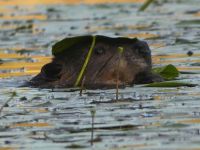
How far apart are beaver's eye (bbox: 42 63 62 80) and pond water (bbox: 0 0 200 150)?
12.9 inches

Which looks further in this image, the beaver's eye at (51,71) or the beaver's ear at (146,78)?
the beaver's eye at (51,71)

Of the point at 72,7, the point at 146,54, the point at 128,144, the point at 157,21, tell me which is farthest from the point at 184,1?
the point at 128,144

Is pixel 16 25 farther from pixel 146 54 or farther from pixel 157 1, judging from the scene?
pixel 146 54

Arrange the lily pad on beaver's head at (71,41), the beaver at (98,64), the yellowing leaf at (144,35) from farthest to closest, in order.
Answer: the yellowing leaf at (144,35)
the beaver at (98,64)
the lily pad on beaver's head at (71,41)

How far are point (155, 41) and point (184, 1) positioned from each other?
825 centimetres

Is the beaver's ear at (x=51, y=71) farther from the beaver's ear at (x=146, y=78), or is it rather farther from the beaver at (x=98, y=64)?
the beaver's ear at (x=146, y=78)

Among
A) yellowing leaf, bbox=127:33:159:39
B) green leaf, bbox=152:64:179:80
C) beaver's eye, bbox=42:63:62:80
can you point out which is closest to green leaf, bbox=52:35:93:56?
beaver's eye, bbox=42:63:62:80

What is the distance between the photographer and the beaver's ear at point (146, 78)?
8.75 meters

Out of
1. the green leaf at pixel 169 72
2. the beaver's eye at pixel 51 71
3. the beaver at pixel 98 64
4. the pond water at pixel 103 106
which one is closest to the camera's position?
the pond water at pixel 103 106

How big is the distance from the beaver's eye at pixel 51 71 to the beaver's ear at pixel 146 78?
835 millimetres

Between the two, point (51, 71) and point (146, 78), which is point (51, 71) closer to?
point (51, 71)

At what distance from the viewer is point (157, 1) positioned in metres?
22.3

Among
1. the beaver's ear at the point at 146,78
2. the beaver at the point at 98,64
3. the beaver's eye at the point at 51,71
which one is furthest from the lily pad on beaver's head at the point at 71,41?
the beaver's ear at the point at 146,78

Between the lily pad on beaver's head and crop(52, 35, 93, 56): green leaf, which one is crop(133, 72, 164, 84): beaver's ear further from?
crop(52, 35, 93, 56): green leaf
